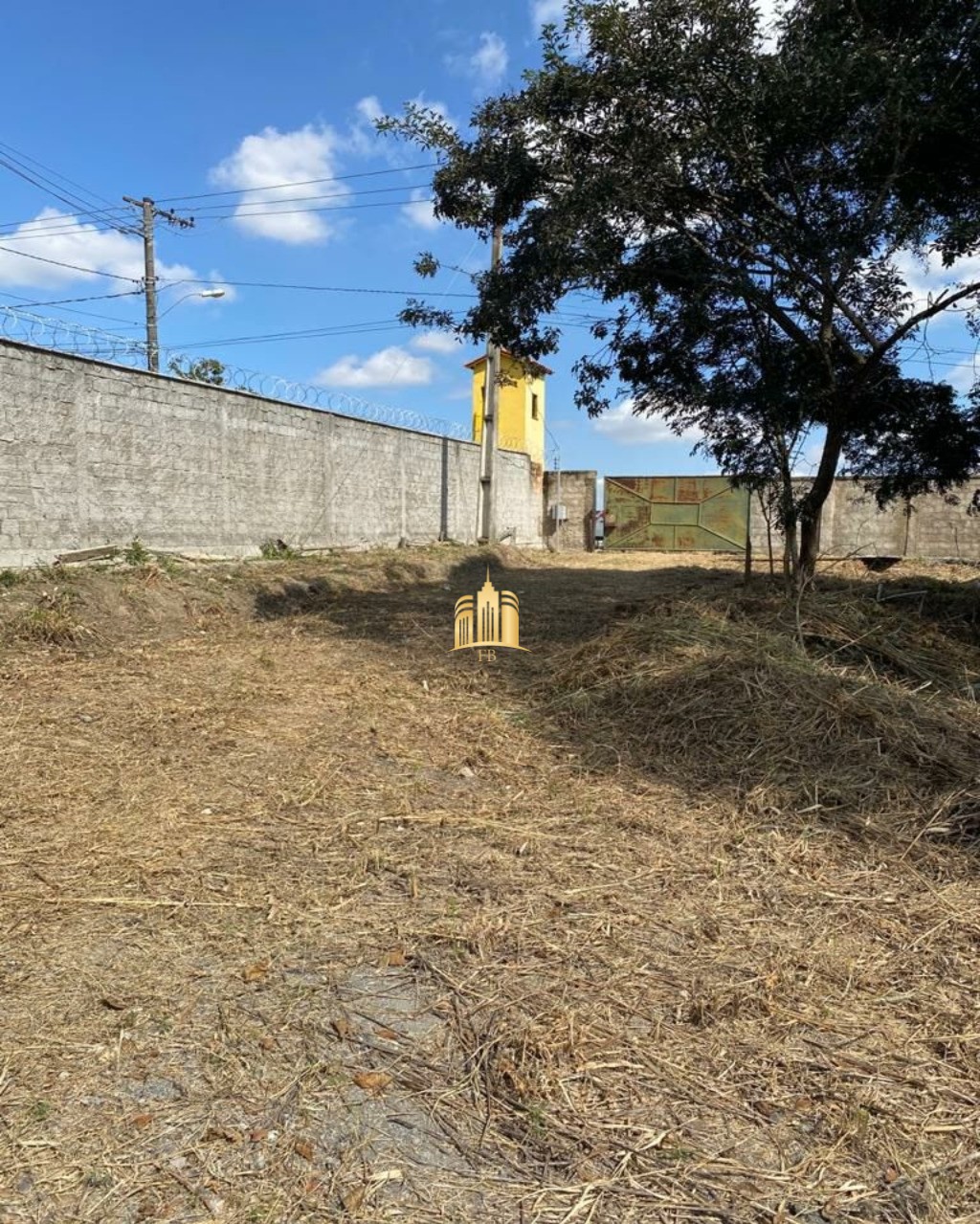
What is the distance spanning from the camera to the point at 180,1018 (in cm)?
193

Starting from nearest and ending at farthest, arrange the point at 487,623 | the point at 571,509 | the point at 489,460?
the point at 487,623 → the point at 489,460 → the point at 571,509

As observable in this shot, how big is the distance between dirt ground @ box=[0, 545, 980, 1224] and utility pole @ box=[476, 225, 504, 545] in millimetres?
12163

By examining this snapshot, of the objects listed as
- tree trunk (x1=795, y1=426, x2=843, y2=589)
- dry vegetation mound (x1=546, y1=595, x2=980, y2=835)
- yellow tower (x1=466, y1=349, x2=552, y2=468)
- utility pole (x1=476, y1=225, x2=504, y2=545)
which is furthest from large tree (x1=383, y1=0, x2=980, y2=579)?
yellow tower (x1=466, y1=349, x2=552, y2=468)

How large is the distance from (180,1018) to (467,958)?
743 millimetres

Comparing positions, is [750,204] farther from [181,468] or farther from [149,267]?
[149,267]

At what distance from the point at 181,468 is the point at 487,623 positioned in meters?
4.96

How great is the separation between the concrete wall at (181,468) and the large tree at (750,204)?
11.0ft

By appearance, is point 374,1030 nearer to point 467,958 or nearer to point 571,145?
point 467,958

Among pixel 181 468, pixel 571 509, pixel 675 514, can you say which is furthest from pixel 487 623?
pixel 571 509

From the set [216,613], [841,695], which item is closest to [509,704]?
[841,695]

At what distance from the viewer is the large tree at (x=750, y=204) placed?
5.67 m

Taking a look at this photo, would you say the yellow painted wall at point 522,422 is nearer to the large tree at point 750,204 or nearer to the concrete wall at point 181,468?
the concrete wall at point 181,468

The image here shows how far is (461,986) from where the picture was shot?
209 centimetres

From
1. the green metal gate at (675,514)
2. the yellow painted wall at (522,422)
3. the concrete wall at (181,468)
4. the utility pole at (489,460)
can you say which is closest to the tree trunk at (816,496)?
the concrete wall at (181,468)
